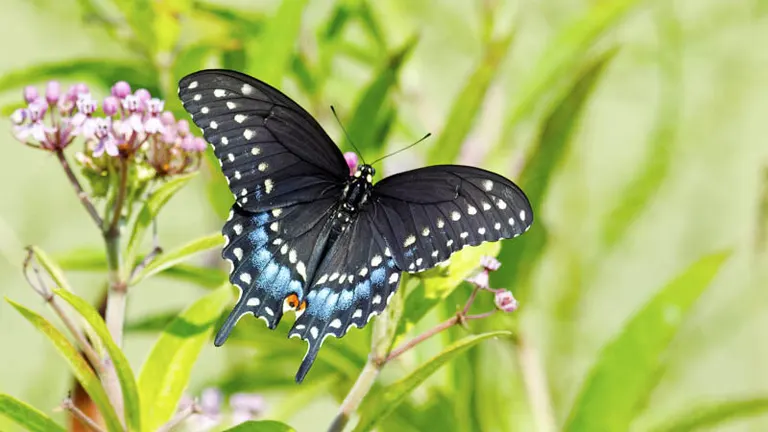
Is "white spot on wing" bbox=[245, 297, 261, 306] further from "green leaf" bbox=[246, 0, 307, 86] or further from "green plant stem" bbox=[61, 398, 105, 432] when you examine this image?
"green leaf" bbox=[246, 0, 307, 86]

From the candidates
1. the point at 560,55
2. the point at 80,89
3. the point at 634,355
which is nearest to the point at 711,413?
the point at 634,355

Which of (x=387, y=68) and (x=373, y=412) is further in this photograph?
(x=387, y=68)

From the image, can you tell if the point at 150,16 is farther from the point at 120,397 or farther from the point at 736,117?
the point at 736,117

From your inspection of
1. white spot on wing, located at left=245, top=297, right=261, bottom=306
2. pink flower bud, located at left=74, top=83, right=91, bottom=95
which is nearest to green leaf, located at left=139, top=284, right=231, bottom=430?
white spot on wing, located at left=245, top=297, right=261, bottom=306

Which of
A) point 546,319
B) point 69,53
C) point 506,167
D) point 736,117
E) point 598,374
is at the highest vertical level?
point 69,53

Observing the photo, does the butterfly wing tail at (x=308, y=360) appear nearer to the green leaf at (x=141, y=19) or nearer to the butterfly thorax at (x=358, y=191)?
the butterfly thorax at (x=358, y=191)

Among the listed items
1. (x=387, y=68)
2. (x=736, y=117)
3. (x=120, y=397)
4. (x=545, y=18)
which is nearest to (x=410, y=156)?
(x=387, y=68)

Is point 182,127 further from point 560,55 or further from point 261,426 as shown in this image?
point 560,55

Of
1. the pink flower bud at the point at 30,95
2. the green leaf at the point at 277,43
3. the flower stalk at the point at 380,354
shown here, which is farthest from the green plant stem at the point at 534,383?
the pink flower bud at the point at 30,95
